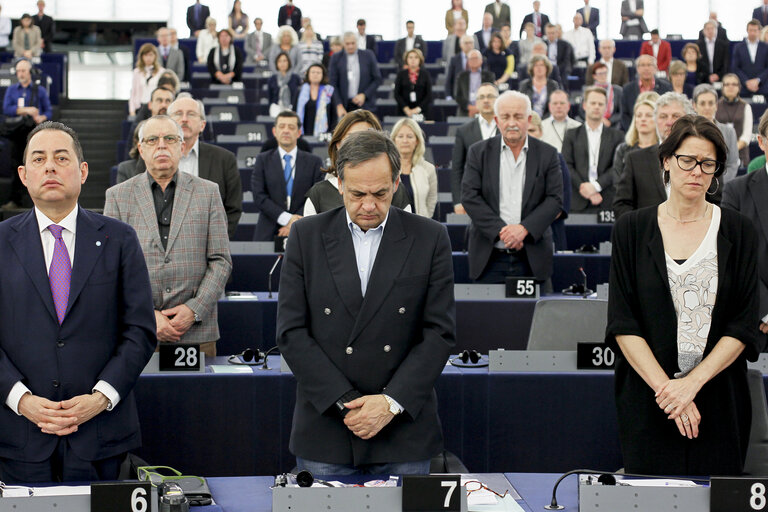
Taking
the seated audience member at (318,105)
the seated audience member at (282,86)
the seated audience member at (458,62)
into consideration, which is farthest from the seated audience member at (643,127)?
the seated audience member at (458,62)

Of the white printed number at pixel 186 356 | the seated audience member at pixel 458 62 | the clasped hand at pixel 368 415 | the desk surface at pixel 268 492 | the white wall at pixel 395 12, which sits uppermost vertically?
the white wall at pixel 395 12

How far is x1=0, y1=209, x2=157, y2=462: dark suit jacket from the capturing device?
2604mm

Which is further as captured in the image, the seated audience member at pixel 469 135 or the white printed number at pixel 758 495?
the seated audience member at pixel 469 135

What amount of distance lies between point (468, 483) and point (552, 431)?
1.19 m

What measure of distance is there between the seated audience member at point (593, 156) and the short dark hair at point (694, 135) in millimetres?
4134

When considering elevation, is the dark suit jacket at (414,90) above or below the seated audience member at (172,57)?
below

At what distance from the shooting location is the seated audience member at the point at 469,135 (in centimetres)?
589

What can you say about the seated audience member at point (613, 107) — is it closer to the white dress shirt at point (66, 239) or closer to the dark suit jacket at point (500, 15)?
the dark suit jacket at point (500, 15)

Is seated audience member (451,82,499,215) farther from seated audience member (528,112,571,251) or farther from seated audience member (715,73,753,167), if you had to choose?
seated audience member (715,73,753,167)

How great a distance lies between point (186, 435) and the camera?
11.6ft

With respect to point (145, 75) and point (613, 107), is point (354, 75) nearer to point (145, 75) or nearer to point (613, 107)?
point (145, 75)

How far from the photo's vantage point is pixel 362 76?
11211mm

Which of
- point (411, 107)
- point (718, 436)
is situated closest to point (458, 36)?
point (411, 107)

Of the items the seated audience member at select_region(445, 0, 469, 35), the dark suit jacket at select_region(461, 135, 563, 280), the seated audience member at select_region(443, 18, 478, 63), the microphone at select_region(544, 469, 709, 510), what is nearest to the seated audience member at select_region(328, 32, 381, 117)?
the seated audience member at select_region(443, 18, 478, 63)
